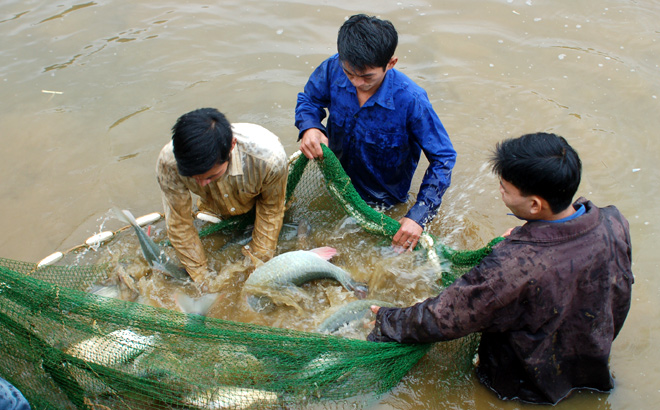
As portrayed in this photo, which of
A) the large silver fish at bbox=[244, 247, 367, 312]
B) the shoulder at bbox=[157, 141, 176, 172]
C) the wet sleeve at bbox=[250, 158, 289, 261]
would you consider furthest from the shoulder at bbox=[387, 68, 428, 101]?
the shoulder at bbox=[157, 141, 176, 172]

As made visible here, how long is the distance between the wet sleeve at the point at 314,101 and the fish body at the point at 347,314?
1.49 m

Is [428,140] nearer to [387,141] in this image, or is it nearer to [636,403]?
[387,141]

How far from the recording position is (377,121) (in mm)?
4070

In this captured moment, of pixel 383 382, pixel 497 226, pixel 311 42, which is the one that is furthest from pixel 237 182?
pixel 311 42

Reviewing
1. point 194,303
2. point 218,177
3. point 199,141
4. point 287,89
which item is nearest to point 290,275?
point 194,303

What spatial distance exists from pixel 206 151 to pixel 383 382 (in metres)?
1.92

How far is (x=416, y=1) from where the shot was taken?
7500mm

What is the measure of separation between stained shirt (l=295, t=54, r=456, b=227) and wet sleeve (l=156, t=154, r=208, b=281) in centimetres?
113

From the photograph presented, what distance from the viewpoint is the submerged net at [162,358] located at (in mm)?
2955

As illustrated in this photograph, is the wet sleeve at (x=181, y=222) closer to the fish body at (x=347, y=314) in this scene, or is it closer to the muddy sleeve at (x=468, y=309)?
the fish body at (x=347, y=314)

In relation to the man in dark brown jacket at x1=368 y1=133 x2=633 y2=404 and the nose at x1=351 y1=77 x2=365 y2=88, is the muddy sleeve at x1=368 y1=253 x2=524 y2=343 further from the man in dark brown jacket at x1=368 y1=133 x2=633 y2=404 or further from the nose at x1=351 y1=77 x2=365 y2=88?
the nose at x1=351 y1=77 x2=365 y2=88

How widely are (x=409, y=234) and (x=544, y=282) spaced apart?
48.0 inches

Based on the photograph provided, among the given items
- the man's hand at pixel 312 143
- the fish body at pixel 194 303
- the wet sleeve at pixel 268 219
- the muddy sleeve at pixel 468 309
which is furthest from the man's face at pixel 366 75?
the fish body at pixel 194 303

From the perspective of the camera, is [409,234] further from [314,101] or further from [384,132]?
[314,101]
